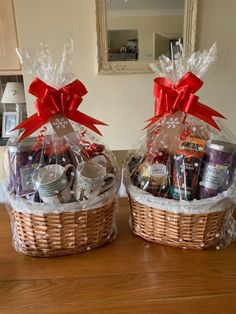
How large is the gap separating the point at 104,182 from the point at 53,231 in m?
0.15

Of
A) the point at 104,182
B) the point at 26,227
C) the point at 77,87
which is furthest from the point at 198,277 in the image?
the point at 77,87

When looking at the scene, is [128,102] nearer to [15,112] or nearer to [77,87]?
[15,112]

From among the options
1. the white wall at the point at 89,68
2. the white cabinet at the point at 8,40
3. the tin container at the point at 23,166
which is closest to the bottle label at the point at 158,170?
the tin container at the point at 23,166

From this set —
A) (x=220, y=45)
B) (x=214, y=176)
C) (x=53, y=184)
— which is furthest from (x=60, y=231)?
(x=220, y=45)

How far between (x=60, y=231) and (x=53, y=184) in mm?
119

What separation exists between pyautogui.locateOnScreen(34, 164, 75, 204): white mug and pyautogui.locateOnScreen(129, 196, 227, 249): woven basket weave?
0.17 m

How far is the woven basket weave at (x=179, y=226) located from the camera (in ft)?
2.13

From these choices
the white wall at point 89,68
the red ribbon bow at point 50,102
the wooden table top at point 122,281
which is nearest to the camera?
the wooden table top at point 122,281

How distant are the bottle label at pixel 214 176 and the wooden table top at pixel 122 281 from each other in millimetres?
161

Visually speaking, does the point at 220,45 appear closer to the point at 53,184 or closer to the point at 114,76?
the point at 114,76

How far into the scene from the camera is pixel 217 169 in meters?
0.62

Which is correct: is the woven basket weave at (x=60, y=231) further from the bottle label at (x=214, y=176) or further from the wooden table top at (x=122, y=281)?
the bottle label at (x=214, y=176)

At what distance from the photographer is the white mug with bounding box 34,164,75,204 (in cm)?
59

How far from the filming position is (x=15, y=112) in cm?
232
